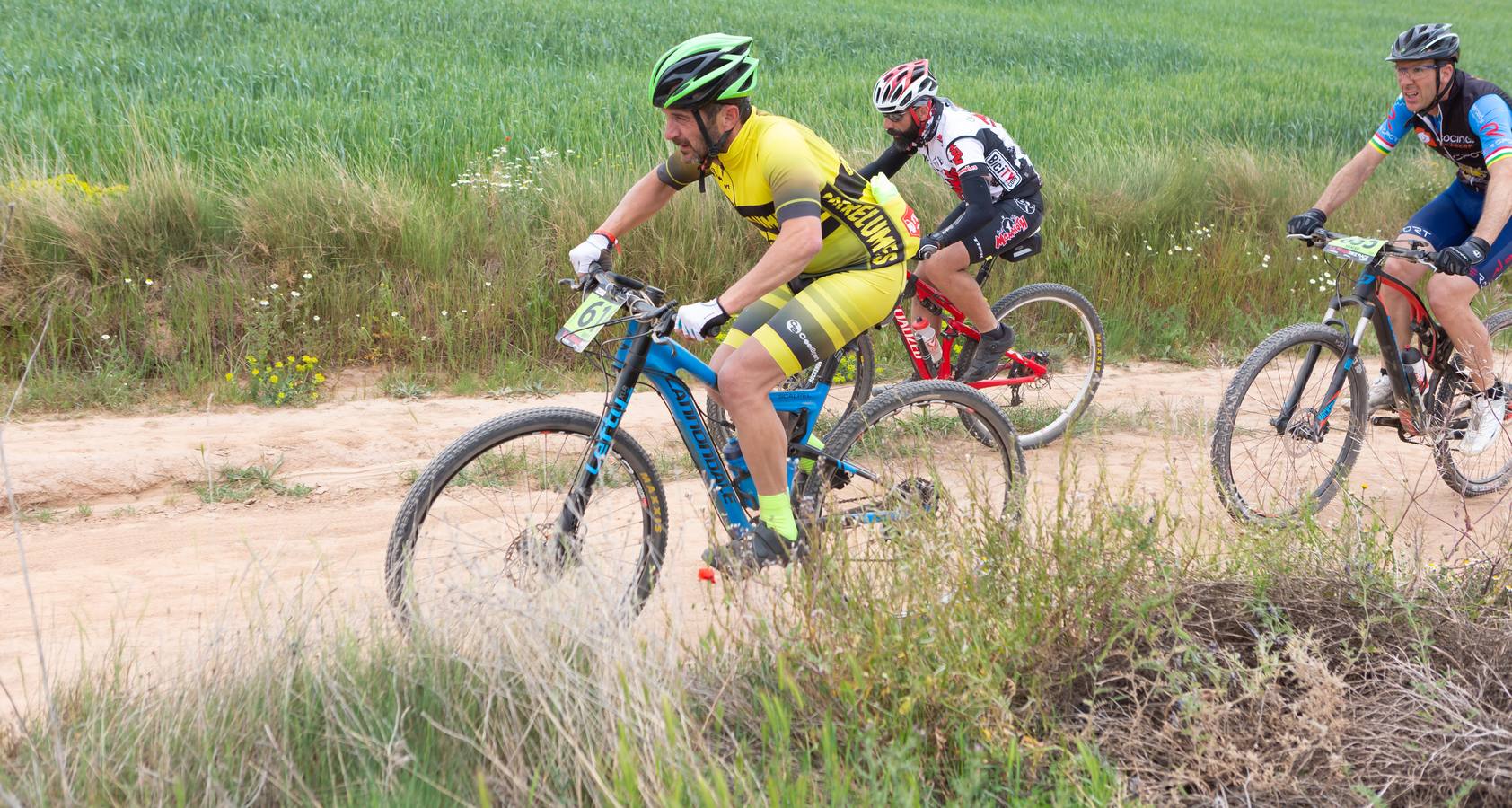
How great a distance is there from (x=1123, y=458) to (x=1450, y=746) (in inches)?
153

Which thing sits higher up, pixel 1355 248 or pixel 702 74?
pixel 702 74

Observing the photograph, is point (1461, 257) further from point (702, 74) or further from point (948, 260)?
point (702, 74)

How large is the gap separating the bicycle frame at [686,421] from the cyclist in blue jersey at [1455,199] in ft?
9.14

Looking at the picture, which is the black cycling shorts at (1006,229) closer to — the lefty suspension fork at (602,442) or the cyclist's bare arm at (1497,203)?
the cyclist's bare arm at (1497,203)

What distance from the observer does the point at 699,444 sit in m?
4.45

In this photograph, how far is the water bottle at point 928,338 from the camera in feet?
22.4

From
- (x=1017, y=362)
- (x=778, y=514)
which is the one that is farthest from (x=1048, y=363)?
(x=778, y=514)

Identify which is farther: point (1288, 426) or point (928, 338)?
point (928, 338)

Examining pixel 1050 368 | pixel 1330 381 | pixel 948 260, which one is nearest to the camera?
pixel 1330 381

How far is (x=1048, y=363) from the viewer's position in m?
7.61

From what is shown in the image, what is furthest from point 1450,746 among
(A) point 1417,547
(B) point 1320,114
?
(B) point 1320,114

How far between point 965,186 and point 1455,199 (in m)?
2.65

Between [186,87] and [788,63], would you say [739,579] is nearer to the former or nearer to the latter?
[186,87]

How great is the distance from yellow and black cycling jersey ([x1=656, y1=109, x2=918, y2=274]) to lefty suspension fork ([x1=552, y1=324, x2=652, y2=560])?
0.75 m
